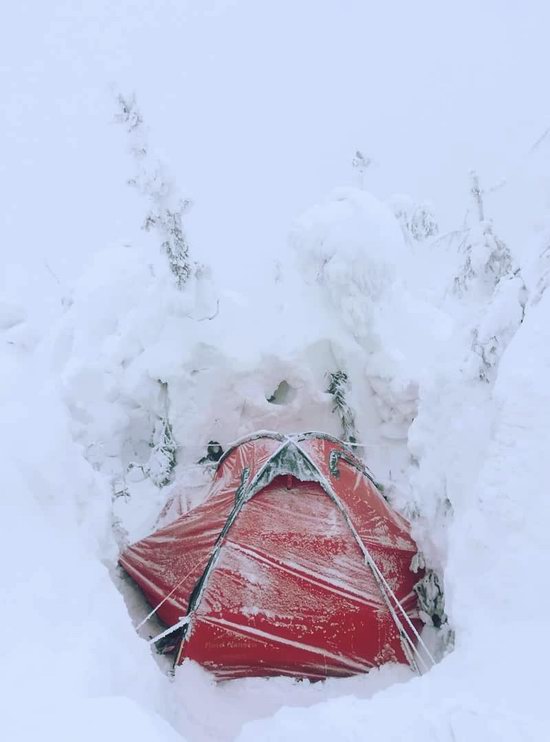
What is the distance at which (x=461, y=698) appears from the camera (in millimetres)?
2008

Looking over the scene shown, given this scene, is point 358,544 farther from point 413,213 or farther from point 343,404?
point 413,213

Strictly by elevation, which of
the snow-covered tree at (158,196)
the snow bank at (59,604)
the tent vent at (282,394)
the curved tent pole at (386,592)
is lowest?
the curved tent pole at (386,592)

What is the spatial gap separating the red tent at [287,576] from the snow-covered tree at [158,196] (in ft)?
10.7

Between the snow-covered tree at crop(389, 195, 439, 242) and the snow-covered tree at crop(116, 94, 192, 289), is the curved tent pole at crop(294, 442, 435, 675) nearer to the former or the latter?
the snow-covered tree at crop(116, 94, 192, 289)

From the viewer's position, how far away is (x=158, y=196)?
21.6 ft

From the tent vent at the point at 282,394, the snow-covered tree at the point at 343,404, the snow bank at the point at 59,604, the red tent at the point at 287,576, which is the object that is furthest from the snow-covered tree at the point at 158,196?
the red tent at the point at 287,576

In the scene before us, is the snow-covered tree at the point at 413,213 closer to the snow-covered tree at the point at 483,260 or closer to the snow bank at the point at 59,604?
the snow-covered tree at the point at 483,260

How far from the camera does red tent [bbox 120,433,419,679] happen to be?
3.58 meters

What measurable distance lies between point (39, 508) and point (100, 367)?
3.35 metres

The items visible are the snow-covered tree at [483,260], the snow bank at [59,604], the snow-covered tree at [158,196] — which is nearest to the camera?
the snow bank at [59,604]

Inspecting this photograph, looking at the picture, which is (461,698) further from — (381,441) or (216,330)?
(216,330)

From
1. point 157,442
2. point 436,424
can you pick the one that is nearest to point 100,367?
point 157,442

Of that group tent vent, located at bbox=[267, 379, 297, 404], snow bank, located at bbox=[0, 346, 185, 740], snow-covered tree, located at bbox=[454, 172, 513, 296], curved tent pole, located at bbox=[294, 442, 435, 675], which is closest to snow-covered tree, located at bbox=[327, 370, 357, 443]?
tent vent, located at bbox=[267, 379, 297, 404]

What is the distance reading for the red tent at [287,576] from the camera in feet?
11.7
